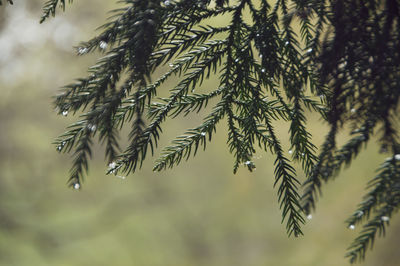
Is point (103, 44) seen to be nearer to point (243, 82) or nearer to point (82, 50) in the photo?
point (82, 50)

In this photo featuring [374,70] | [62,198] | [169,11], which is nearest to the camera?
[169,11]

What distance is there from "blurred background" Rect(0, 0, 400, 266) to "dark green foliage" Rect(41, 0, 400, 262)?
11.3 feet

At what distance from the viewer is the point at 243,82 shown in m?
0.68

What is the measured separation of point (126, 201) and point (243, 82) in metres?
4.50

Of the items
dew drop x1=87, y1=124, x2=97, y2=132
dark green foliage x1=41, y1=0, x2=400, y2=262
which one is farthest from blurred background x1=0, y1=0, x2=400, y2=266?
dew drop x1=87, y1=124, x2=97, y2=132

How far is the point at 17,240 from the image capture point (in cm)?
455

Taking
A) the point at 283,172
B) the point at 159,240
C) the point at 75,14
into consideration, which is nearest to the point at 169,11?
the point at 283,172

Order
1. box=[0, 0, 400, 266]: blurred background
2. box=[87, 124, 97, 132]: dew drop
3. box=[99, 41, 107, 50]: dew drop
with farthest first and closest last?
box=[0, 0, 400, 266]: blurred background < box=[99, 41, 107, 50]: dew drop < box=[87, 124, 97, 132]: dew drop

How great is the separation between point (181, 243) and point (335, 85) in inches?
178

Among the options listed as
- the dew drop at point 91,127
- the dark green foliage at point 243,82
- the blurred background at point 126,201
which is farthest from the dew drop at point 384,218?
the blurred background at point 126,201

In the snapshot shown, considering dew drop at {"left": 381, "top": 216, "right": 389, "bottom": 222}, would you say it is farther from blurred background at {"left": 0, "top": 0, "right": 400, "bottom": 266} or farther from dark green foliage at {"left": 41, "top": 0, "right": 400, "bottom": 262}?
blurred background at {"left": 0, "top": 0, "right": 400, "bottom": 266}

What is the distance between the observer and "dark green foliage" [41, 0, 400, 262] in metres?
0.56

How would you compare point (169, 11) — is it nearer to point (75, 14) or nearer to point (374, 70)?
point (374, 70)

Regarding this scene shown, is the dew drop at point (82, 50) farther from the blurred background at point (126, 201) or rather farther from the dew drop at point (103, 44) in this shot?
the blurred background at point (126, 201)
